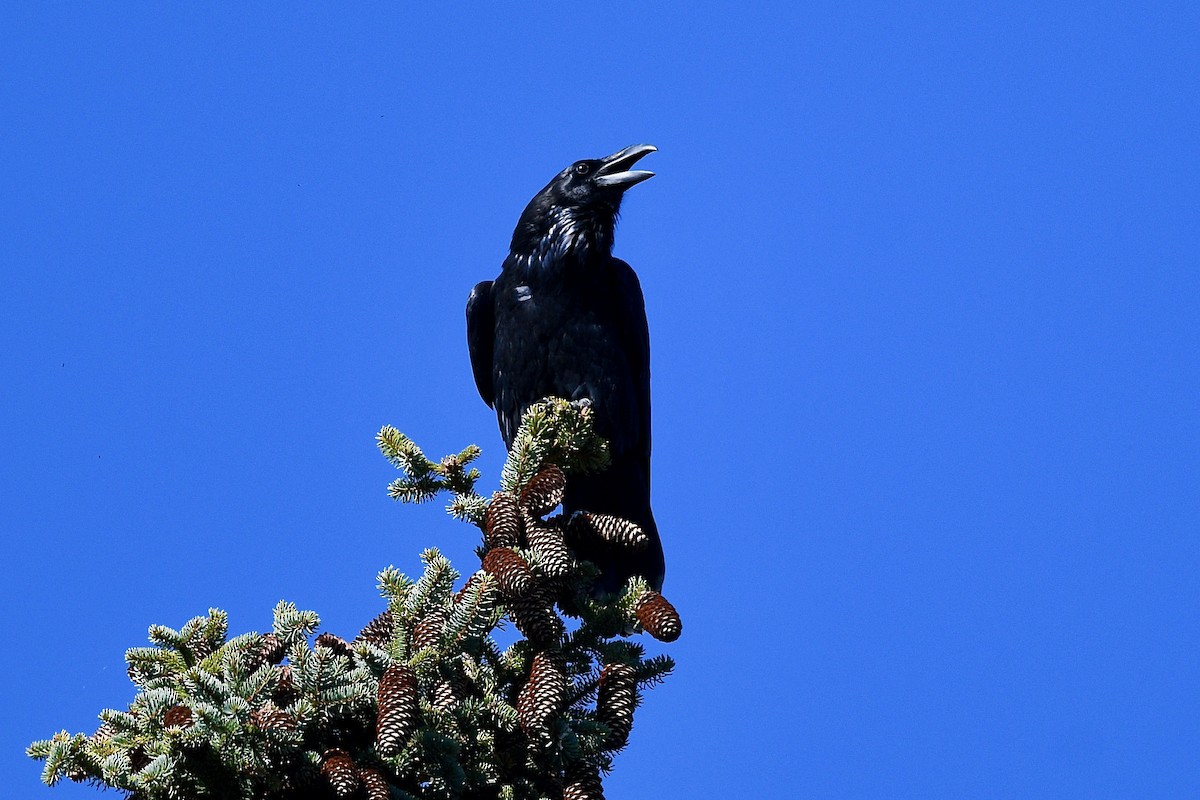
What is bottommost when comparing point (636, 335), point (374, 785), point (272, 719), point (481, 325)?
point (374, 785)

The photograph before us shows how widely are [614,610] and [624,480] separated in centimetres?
265

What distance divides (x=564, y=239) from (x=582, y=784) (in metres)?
3.60

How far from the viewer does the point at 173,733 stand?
104 inches

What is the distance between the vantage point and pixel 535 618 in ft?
10.8

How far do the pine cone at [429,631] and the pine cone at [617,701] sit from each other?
1.57 feet

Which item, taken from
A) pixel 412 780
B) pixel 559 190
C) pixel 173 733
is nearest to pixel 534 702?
pixel 412 780

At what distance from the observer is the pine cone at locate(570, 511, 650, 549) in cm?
389

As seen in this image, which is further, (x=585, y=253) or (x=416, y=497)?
(x=585, y=253)

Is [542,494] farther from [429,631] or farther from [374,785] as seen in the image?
[374,785]

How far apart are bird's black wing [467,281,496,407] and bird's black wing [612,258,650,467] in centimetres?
72

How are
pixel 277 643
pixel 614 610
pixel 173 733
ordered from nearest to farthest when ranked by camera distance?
pixel 173 733
pixel 277 643
pixel 614 610

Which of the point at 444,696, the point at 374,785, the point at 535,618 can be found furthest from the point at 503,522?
the point at 374,785

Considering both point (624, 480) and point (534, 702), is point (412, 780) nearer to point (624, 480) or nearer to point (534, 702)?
point (534, 702)

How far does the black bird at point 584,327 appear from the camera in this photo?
589 cm
